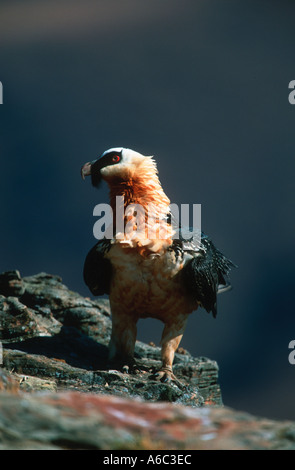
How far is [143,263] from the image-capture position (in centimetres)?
784

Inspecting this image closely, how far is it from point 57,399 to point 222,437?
1.12 meters

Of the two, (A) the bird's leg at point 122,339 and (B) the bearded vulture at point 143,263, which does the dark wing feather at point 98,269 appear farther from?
(A) the bird's leg at point 122,339

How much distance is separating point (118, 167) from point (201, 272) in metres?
1.97

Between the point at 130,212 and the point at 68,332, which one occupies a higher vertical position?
the point at 130,212

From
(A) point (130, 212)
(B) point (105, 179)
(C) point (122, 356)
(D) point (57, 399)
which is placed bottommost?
(D) point (57, 399)

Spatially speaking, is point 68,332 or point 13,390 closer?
point 13,390

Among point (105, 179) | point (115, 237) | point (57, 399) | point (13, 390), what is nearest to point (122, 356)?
point (115, 237)

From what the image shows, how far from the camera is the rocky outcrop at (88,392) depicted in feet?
11.1

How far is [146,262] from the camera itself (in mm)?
7824

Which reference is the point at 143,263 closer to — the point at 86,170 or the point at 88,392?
the point at 86,170

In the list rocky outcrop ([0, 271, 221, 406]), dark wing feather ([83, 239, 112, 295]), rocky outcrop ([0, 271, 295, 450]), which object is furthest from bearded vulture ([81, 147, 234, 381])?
rocky outcrop ([0, 271, 295, 450])

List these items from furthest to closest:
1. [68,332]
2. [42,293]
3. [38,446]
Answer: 1. [42,293]
2. [68,332]
3. [38,446]

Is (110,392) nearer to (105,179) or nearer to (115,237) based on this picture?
(115,237)

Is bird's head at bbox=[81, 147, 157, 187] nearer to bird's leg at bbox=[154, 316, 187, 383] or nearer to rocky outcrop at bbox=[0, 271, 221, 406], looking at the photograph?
bird's leg at bbox=[154, 316, 187, 383]
